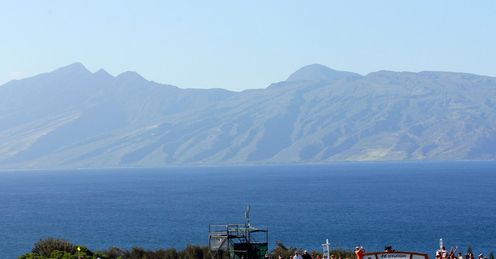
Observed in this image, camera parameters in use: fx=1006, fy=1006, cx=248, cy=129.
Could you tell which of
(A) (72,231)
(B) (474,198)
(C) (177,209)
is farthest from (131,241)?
(B) (474,198)

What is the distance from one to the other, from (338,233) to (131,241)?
22484 millimetres

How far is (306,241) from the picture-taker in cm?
10112

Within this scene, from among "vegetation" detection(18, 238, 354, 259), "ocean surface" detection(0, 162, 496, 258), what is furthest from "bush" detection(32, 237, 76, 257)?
"ocean surface" detection(0, 162, 496, 258)

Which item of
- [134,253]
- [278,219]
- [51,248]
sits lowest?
[134,253]

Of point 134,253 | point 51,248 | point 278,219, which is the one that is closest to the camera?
point 51,248

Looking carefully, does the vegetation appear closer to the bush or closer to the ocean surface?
the bush

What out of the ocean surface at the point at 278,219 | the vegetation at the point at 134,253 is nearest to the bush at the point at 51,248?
the vegetation at the point at 134,253

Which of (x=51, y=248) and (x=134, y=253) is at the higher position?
(x=51, y=248)

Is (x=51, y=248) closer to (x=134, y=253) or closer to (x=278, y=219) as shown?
(x=134, y=253)

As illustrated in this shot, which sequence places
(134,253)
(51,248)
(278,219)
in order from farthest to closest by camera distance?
(278,219), (134,253), (51,248)

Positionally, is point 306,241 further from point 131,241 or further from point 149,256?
point 149,256

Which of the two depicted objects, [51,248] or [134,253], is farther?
[134,253]

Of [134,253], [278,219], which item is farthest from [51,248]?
[278,219]

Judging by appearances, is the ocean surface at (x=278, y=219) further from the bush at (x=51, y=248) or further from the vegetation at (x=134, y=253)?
the bush at (x=51, y=248)
